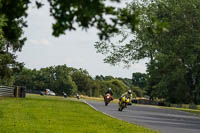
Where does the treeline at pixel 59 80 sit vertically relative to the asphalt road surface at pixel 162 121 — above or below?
above

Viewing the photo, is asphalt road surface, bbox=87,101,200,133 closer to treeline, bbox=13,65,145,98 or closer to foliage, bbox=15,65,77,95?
treeline, bbox=13,65,145,98

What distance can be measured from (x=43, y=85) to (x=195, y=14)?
390ft

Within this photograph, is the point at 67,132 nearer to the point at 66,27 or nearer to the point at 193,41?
the point at 66,27

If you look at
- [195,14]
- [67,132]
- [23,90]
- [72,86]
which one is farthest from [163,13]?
[72,86]

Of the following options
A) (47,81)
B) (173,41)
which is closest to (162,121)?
(173,41)

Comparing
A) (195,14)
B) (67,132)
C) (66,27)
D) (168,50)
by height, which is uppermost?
(195,14)

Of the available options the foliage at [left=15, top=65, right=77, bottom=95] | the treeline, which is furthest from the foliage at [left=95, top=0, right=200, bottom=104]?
the foliage at [left=15, top=65, right=77, bottom=95]

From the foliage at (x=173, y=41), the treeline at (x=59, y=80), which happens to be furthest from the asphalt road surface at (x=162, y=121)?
the treeline at (x=59, y=80)

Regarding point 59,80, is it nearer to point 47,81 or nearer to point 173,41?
point 47,81

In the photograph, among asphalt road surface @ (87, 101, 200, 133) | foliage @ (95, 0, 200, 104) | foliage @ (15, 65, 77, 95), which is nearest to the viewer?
asphalt road surface @ (87, 101, 200, 133)

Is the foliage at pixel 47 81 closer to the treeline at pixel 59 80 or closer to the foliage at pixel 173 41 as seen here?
the treeline at pixel 59 80

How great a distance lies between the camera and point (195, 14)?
118ft

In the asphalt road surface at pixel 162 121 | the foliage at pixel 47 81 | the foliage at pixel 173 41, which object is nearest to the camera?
the asphalt road surface at pixel 162 121

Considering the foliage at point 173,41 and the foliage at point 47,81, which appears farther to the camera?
the foliage at point 47,81
